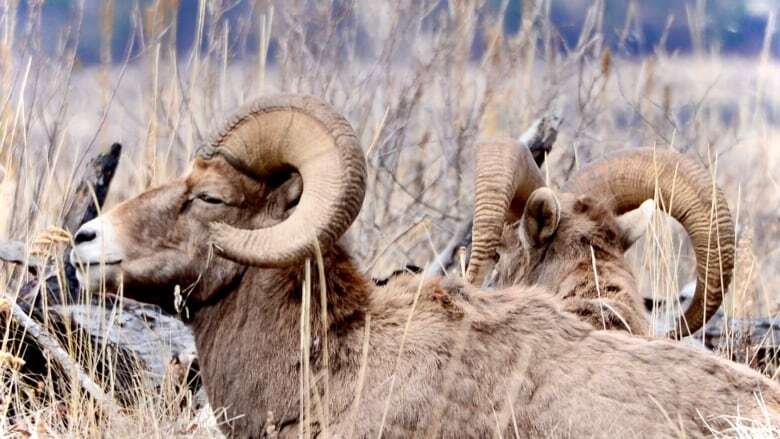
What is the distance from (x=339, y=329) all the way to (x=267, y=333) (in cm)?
32

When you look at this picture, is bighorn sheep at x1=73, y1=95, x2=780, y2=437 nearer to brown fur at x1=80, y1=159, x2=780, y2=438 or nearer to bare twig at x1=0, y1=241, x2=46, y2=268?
brown fur at x1=80, y1=159, x2=780, y2=438

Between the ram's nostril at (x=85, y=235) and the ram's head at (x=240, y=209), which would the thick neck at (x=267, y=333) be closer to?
the ram's head at (x=240, y=209)

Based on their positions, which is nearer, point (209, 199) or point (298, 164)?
point (298, 164)

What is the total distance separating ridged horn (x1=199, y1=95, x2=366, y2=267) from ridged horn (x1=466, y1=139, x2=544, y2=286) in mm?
1385

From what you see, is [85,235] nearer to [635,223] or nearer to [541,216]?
[541,216]

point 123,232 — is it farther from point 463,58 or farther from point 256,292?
point 463,58

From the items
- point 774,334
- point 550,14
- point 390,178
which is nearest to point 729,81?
point 550,14

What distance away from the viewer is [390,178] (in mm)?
10156

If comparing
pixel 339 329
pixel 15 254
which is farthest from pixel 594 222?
pixel 15 254

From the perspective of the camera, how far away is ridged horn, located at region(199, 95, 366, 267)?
17.3 ft

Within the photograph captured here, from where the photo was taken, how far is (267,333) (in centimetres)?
551

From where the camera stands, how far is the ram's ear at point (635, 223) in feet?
22.6

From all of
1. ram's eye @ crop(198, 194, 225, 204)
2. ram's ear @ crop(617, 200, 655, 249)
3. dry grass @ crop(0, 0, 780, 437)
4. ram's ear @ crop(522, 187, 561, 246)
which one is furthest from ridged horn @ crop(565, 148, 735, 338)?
ram's eye @ crop(198, 194, 225, 204)

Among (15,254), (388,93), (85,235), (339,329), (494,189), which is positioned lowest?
(15,254)
